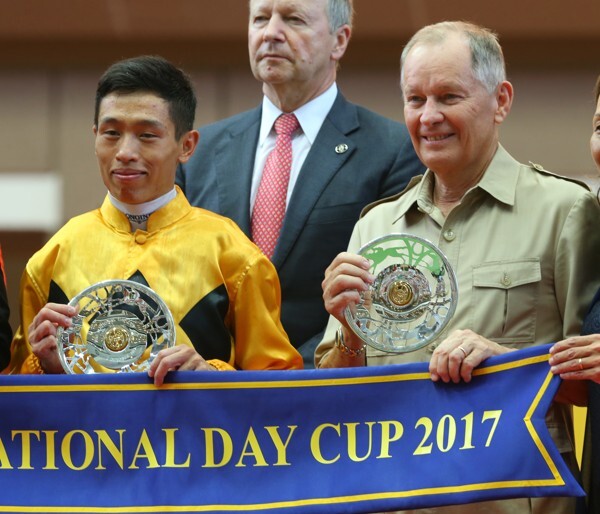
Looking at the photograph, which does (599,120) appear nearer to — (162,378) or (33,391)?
(162,378)

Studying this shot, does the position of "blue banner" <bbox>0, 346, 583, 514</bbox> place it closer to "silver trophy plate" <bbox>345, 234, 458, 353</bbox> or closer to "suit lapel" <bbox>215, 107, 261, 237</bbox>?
"silver trophy plate" <bbox>345, 234, 458, 353</bbox>

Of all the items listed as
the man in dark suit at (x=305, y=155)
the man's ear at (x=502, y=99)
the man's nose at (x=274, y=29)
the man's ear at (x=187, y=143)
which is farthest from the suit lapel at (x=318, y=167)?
the man's ear at (x=502, y=99)

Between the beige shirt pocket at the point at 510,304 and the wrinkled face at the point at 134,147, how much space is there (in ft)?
2.39

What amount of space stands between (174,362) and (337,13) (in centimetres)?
135

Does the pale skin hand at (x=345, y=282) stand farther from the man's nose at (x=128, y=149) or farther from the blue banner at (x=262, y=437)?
the man's nose at (x=128, y=149)

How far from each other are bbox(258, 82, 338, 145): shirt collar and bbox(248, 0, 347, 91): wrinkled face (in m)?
0.04

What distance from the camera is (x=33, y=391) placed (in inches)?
98.0

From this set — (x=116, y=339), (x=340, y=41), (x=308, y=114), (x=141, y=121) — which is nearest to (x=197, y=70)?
(x=340, y=41)

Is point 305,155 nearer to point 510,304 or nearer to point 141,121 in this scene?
point 141,121

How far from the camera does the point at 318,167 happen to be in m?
→ 3.23

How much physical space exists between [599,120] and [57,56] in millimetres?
4167

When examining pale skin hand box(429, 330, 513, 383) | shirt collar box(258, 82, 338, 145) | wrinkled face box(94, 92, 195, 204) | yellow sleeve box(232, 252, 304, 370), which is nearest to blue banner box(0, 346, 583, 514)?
pale skin hand box(429, 330, 513, 383)

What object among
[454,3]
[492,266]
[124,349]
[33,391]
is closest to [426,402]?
[492,266]

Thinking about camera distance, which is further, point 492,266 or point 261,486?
point 492,266
